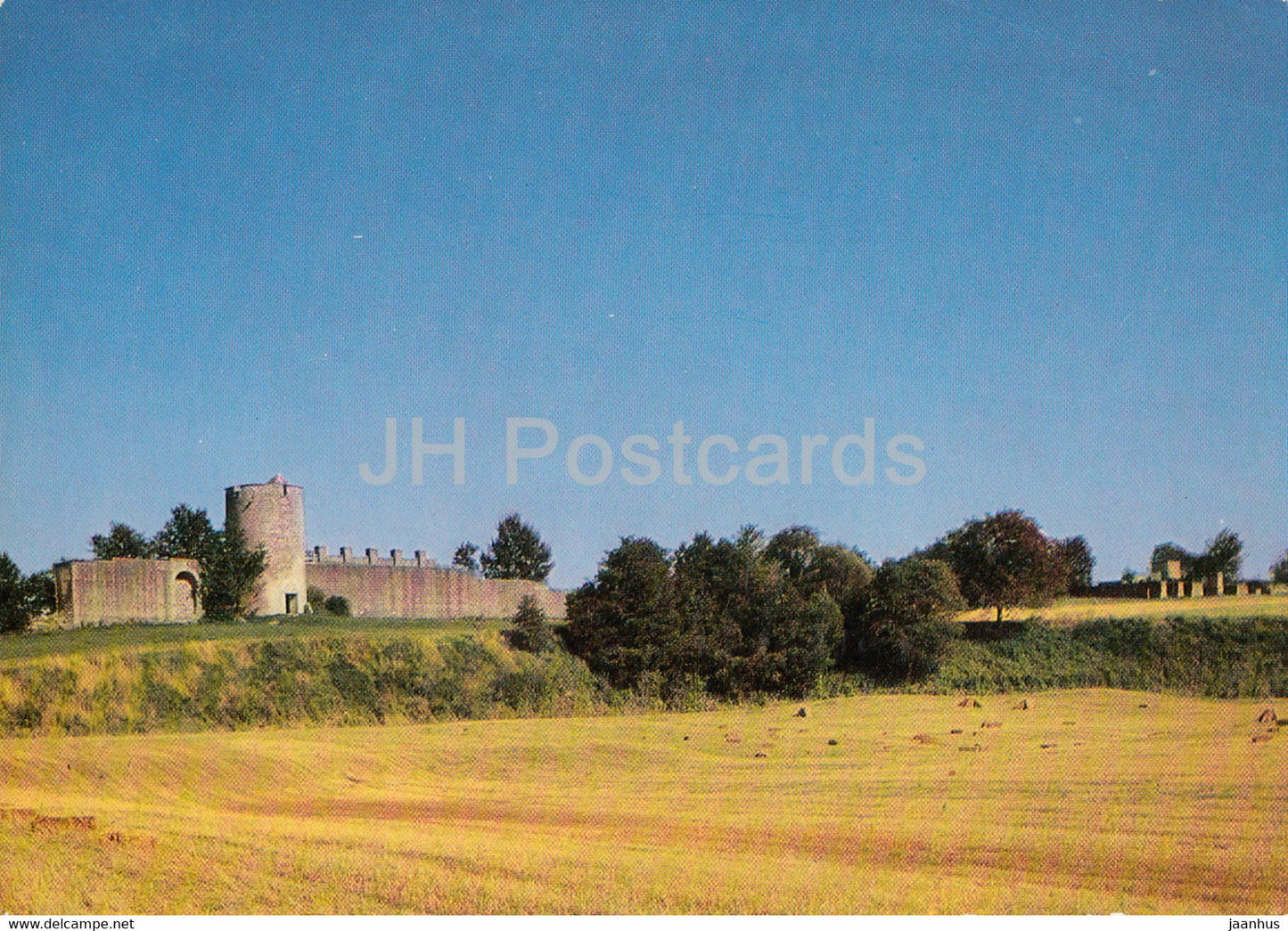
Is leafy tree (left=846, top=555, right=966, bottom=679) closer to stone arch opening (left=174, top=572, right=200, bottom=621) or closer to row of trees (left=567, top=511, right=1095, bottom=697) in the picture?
row of trees (left=567, top=511, right=1095, bottom=697)

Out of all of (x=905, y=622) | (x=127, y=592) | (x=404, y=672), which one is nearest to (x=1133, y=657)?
(x=905, y=622)

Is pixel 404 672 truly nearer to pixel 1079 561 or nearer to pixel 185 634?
pixel 185 634

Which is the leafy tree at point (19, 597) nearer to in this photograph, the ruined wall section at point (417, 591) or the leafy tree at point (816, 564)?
the ruined wall section at point (417, 591)

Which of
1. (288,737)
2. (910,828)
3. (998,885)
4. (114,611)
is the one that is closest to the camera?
(998,885)

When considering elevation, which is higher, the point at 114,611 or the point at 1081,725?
the point at 114,611

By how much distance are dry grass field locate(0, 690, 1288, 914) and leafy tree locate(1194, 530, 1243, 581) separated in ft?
114

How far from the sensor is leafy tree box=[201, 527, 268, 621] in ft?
113

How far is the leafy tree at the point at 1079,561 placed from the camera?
120 feet

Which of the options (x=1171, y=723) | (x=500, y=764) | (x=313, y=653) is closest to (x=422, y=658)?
(x=313, y=653)

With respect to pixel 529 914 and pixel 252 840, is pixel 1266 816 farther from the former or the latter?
pixel 252 840

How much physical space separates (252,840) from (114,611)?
22.7 meters

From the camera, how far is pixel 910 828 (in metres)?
11.8

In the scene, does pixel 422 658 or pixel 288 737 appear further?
pixel 422 658

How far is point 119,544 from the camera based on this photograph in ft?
145
